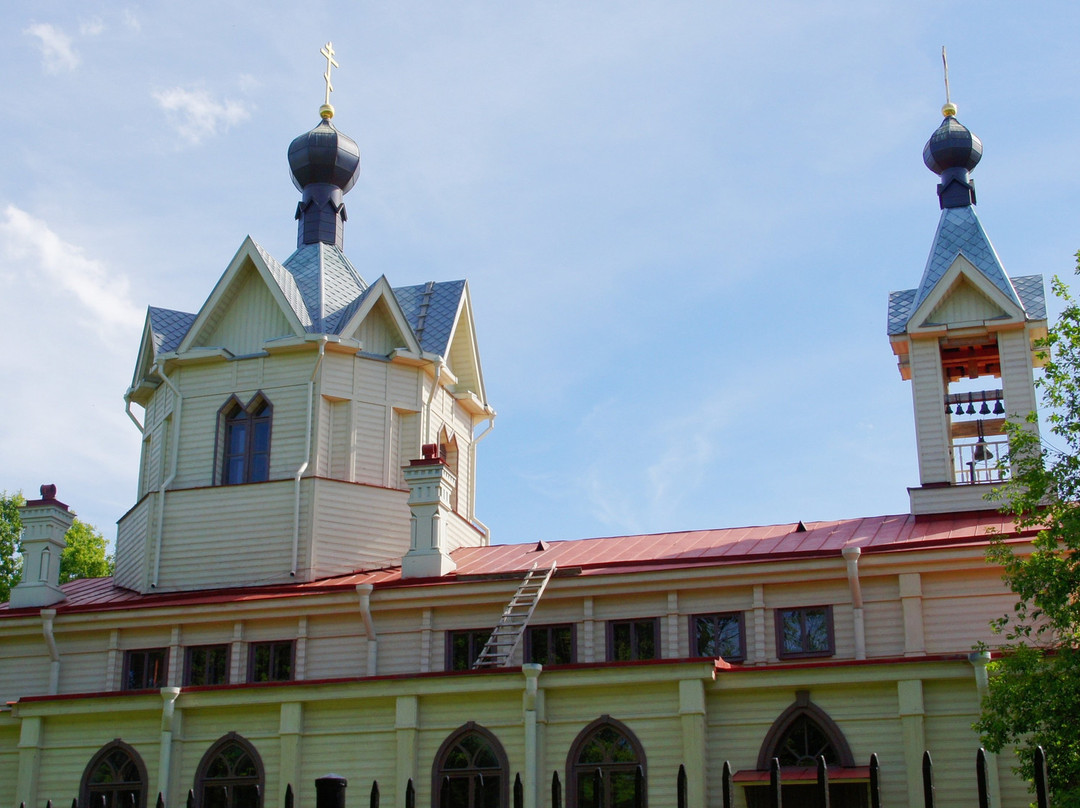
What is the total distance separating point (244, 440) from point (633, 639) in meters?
12.3

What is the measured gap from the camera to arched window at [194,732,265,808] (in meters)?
23.7

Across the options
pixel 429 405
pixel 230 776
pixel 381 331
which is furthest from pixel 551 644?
pixel 381 331

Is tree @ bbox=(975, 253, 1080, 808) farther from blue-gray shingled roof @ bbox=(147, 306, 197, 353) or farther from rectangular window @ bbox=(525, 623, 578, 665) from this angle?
blue-gray shingled roof @ bbox=(147, 306, 197, 353)

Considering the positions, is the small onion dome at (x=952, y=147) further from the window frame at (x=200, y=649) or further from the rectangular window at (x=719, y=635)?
the window frame at (x=200, y=649)

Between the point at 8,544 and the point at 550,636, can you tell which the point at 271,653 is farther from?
the point at 8,544

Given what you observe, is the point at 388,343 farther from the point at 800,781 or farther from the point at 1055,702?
the point at 1055,702

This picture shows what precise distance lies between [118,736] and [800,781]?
12.9 m

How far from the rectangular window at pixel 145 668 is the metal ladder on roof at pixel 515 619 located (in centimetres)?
774

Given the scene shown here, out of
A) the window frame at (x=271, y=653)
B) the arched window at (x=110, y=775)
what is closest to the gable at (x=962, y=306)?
the window frame at (x=271, y=653)

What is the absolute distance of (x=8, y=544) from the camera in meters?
51.6

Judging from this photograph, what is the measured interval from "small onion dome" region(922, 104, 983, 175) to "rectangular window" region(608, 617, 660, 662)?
15.6 meters

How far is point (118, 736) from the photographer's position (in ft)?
81.5

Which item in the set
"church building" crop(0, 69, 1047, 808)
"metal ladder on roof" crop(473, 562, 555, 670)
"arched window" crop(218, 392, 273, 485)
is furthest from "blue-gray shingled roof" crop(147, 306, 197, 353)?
"metal ladder on roof" crop(473, 562, 555, 670)

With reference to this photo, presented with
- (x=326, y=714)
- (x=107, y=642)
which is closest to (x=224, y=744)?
(x=326, y=714)
